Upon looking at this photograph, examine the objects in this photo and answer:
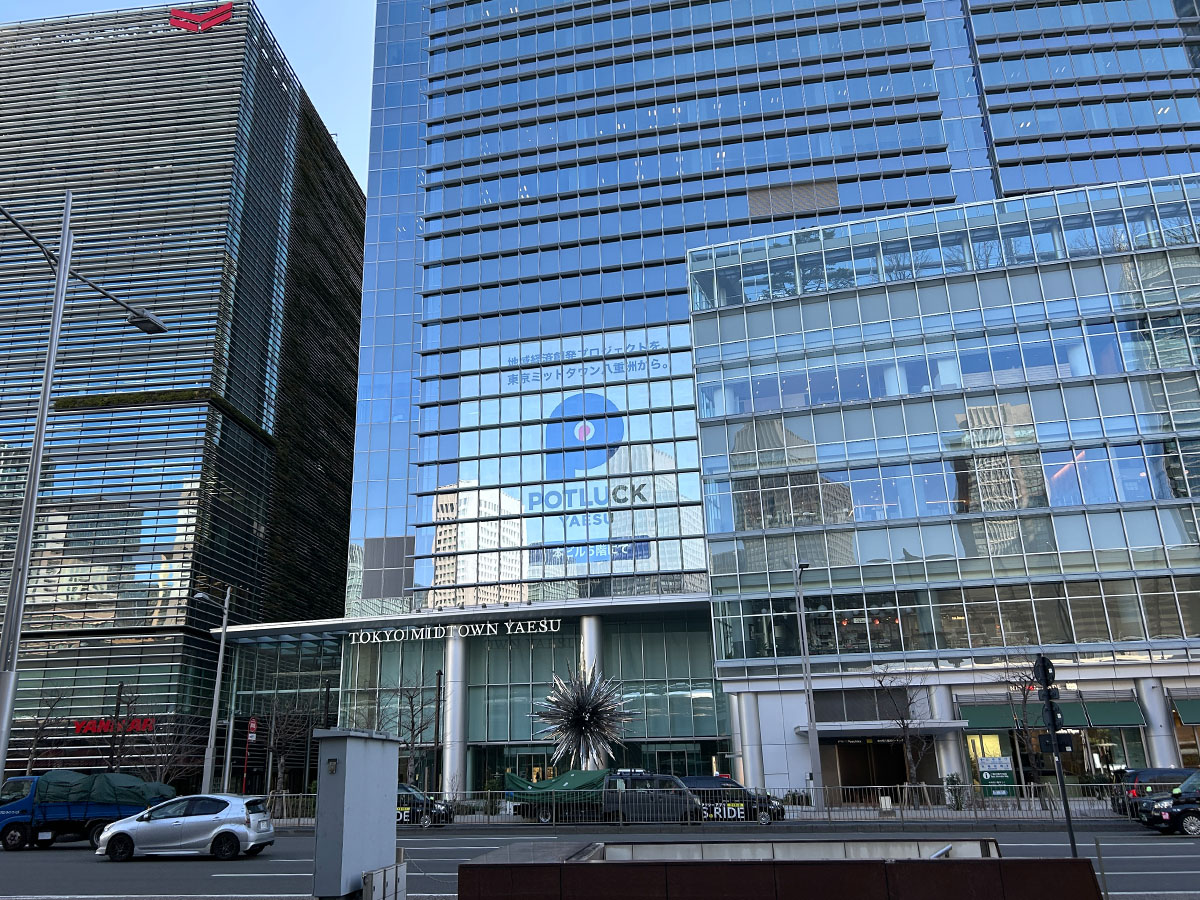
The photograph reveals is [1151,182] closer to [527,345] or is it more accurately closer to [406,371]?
[527,345]

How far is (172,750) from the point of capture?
5528 centimetres

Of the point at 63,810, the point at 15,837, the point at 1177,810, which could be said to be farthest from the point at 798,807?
the point at 15,837

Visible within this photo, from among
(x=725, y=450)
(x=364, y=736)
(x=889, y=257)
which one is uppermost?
(x=889, y=257)

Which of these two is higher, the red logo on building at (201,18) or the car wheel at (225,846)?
the red logo on building at (201,18)

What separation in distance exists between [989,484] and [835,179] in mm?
27069

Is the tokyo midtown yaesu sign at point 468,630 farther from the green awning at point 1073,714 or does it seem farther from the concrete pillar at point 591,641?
the green awning at point 1073,714

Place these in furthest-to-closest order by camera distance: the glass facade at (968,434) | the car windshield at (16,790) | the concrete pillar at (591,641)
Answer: the concrete pillar at (591,641) < the glass facade at (968,434) < the car windshield at (16,790)

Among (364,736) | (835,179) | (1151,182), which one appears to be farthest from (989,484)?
(364,736)

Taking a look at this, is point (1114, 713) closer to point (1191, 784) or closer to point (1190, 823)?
point (1191, 784)

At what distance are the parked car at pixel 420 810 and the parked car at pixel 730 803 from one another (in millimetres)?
8757

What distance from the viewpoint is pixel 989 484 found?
3956 centimetres

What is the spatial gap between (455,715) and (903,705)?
2536 centimetres

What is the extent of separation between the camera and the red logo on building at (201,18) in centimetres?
Result: 7994

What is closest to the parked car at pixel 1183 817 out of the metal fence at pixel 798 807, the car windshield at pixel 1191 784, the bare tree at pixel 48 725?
the car windshield at pixel 1191 784
